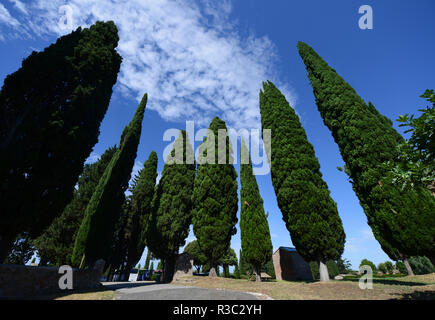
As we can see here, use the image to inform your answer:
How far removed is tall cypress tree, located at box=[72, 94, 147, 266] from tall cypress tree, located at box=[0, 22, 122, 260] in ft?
10.8

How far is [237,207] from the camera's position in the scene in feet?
57.8

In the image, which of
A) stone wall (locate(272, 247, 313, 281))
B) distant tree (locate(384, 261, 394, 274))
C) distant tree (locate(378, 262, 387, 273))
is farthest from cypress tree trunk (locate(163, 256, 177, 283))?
distant tree (locate(378, 262, 387, 273))

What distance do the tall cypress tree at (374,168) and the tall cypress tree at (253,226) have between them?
26.8ft

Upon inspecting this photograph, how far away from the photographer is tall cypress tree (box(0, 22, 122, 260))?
7.29 metres

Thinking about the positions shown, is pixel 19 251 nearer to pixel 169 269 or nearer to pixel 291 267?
pixel 169 269

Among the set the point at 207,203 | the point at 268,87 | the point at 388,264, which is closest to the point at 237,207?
the point at 207,203

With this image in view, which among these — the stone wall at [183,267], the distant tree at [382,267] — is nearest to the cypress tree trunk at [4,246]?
the stone wall at [183,267]

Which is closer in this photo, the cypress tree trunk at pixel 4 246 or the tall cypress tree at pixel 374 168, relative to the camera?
the cypress tree trunk at pixel 4 246

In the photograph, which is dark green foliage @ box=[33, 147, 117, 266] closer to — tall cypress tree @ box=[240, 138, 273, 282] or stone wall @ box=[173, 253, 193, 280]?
stone wall @ box=[173, 253, 193, 280]

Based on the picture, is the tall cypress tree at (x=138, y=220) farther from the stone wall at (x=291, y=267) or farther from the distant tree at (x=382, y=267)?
the distant tree at (x=382, y=267)

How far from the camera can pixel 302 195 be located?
11.7 meters

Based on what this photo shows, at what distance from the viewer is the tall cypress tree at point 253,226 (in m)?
15.8
